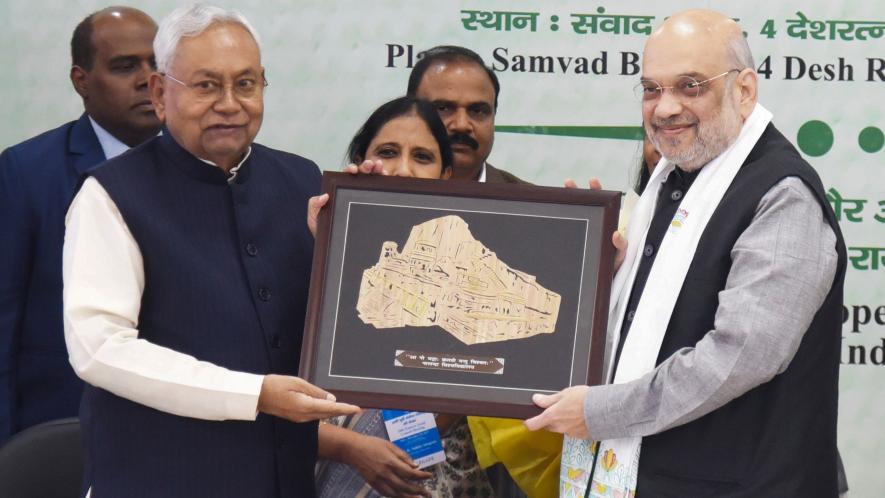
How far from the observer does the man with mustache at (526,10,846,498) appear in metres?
2.92

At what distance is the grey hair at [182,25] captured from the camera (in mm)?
3092

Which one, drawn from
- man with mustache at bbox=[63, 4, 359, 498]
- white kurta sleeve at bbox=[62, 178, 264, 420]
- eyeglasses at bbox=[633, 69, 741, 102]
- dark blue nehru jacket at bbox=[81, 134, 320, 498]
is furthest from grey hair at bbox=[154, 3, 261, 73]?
eyeglasses at bbox=[633, 69, 741, 102]

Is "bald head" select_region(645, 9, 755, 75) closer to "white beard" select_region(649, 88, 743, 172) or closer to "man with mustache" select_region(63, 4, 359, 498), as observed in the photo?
"white beard" select_region(649, 88, 743, 172)

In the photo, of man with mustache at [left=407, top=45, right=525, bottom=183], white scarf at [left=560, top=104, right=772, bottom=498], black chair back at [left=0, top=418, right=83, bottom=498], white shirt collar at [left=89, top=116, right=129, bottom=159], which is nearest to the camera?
white scarf at [left=560, top=104, right=772, bottom=498]

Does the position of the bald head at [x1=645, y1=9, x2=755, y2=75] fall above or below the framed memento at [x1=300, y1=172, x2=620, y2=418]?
above

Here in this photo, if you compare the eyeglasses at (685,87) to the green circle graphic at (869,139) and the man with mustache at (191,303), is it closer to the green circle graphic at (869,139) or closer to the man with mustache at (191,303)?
the man with mustache at (191,303)

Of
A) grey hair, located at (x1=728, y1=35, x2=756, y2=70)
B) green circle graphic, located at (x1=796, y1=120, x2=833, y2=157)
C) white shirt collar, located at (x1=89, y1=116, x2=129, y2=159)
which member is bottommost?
white shirt collar, located at (x1=89, y1=116, x2=129, y2=159)

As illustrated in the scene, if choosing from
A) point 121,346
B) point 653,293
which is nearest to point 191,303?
point 121,346

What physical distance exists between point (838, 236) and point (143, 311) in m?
1.60

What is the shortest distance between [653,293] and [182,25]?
4.16 feet

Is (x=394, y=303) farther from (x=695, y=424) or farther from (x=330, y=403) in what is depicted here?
(x=695, y=424)

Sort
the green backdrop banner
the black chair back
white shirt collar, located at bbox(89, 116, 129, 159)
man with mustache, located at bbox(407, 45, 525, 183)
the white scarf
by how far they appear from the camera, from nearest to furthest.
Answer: the white scarf → the black chair back → man with mustache, located at bbox(407, 45, 525, 183) → white shirt collar, located at bbox(89, 116, 129, 159) → the green backdrop banner

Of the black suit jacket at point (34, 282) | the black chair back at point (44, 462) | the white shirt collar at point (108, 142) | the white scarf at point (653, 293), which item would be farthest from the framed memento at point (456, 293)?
the white shirt collar at point (108, 142)

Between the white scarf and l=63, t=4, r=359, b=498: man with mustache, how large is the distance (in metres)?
0.63
